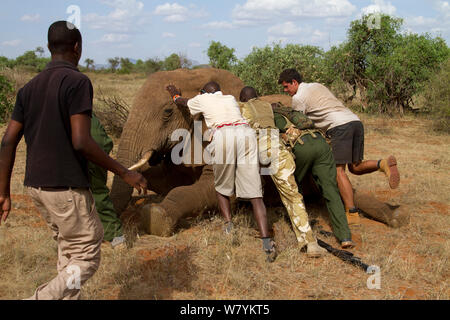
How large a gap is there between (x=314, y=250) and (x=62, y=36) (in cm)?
330

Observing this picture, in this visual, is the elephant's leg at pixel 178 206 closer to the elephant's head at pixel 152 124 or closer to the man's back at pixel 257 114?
the elephant's head at pixel 152 124

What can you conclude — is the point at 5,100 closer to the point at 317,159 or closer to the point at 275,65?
the point at 275,65

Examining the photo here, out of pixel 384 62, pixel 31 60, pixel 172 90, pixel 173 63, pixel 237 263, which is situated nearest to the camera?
pixel 237 263

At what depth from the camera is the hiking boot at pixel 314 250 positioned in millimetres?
4875

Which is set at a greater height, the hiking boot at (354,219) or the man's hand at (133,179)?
the man's hand at (133,179)

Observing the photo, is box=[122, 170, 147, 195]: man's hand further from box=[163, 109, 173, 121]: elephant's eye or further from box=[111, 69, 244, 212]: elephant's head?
box=[163, 109, 173, 121]: elephant's eye

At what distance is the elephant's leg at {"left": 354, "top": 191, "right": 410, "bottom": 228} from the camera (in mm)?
5977

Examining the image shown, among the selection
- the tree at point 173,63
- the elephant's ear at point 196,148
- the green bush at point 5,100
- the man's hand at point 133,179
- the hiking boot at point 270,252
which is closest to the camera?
the man's hand at point 133,179

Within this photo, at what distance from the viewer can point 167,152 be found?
644cm

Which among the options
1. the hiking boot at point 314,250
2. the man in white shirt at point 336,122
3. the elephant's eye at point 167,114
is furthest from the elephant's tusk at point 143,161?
the hiking boot at point 314,250

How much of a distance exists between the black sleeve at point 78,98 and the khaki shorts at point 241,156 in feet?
7.59

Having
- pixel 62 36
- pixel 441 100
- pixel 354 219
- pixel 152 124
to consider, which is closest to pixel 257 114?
pixel 152 124

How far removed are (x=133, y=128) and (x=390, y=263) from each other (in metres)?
3.59

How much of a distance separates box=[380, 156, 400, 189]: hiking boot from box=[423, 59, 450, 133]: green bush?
9144mm
